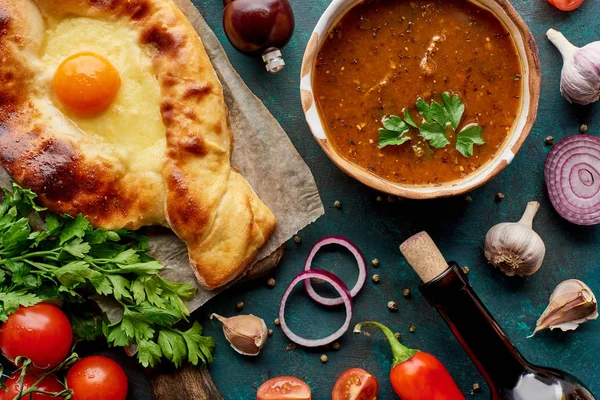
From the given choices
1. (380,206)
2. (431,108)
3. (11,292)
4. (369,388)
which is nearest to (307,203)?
(380,206)

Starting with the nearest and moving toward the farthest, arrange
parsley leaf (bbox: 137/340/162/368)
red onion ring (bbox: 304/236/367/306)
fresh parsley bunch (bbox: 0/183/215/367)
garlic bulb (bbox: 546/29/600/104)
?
fresh parsley bunch (bbox: 0/183/215/367) → parsley leaf (bbox: 137/340/162/368) → garlic bulb (bbox: 546/29/600/104) → red onion ring (bbox: 304/236/367/306)

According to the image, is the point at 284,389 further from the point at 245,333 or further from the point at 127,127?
the point at 127,127

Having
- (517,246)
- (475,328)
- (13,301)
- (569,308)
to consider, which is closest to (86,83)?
(13,301)

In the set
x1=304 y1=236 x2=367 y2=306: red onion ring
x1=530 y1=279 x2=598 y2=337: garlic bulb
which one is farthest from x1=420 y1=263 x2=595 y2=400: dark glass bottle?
x1=304 y1=236 x2=367 y2=306: red onion ring

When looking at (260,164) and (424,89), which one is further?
(260,164)

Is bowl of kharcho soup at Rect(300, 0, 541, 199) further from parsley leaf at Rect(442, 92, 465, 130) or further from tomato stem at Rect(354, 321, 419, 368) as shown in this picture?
tomato stem at Rect(354, 321, 419, 368)

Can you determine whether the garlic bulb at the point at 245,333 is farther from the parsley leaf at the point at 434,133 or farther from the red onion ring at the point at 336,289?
the parsley leaf at the point at 434,133
